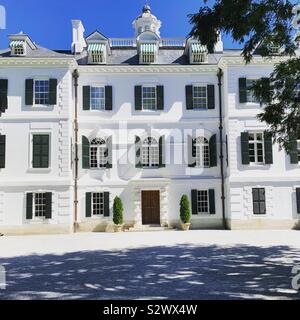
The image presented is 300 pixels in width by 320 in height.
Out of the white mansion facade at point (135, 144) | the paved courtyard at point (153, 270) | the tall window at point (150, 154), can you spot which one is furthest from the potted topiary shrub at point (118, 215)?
the paved courtyard at point (153, 270)

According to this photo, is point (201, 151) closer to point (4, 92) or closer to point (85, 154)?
point (85, 154)

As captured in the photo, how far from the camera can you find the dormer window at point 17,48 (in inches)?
911

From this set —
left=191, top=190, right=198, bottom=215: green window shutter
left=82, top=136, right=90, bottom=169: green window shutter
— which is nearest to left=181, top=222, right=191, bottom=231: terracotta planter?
left=191, top=190, right=198, bottom=215: green window shutter

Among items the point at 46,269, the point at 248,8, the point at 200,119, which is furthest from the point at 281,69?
the point at 200,119

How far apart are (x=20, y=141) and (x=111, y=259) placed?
12.7 meters

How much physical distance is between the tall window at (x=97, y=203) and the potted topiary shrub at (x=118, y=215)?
38.2 inches

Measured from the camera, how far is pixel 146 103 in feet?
78.7

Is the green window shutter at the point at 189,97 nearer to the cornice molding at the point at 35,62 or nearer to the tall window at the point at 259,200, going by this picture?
the tall window at the point at 259,200

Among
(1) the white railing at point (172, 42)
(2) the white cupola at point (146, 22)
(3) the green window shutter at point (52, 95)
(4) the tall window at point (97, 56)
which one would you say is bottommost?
(3) the green window shutter at point (52, 95)

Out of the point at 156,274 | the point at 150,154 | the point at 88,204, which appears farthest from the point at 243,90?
the point at 156,274

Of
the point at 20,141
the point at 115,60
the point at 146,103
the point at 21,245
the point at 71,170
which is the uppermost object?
the point at 115,60

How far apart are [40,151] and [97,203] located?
4439 mm

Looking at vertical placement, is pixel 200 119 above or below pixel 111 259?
above
